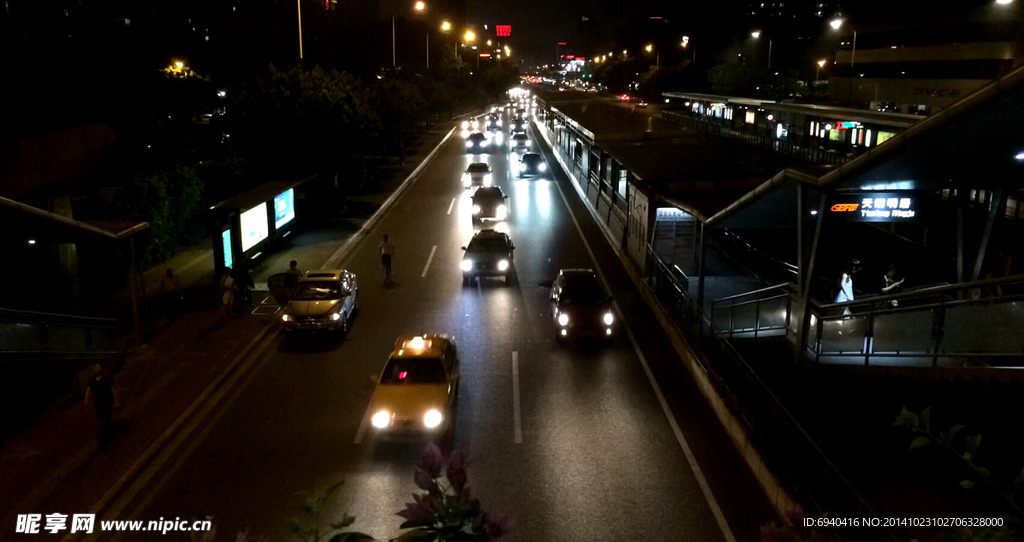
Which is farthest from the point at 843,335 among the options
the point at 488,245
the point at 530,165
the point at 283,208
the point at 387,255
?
the point at 530,165

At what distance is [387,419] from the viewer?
12602mm

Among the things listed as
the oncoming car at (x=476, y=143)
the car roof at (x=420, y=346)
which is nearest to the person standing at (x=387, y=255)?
the car roof at (x=420, y=346)

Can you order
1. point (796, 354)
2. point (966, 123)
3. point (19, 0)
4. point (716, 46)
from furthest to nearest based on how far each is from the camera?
point (716, 46), point (19, 0), point (796, 354), point (966, 123)

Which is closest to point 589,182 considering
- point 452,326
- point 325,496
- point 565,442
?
point 452,326

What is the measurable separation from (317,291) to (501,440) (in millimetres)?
7960

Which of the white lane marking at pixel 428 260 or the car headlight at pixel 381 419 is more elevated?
the car headlight at pixel 381 419

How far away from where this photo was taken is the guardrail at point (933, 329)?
9.97 m

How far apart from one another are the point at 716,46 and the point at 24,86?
111 m

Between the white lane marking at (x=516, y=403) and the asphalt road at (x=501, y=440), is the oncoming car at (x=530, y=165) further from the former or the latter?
the white lane marking at (x=516, y=403)

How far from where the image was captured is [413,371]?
45.2 feet

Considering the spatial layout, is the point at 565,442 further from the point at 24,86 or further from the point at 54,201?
the point at 24,86

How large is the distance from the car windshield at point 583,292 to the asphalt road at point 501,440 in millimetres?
1047

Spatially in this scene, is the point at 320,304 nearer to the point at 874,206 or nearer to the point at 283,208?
the point at 283,208

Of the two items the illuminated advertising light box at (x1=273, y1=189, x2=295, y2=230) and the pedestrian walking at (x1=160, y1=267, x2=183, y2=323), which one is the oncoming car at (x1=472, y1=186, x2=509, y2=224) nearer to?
the illuminated advertising light box at (x1=273, y1=189, x2=295, y2=230)
